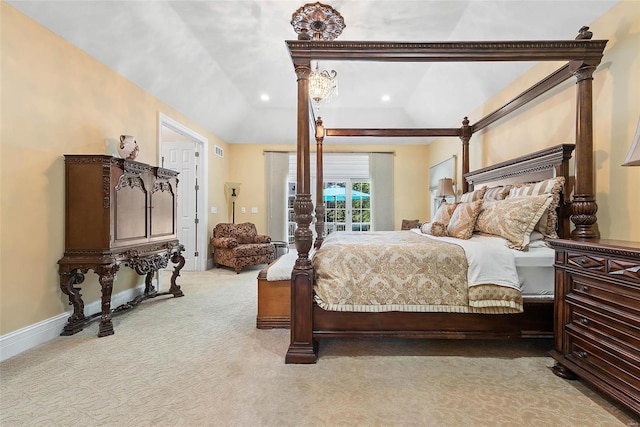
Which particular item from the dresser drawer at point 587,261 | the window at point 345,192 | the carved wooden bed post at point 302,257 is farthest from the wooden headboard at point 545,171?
the window at point 345,192

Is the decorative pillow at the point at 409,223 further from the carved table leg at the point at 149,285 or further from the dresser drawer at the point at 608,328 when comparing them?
the carved table leg at the point at 149,285

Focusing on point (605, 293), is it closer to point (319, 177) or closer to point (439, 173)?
point (319, 177)

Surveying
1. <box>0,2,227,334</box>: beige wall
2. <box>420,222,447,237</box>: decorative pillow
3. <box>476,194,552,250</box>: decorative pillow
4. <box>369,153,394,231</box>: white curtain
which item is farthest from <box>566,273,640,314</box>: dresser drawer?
<box>369,153,394,231</box>: white curtain

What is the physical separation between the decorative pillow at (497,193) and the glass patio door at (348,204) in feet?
12.1

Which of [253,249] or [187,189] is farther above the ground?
[187,189]

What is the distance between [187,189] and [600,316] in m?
5.66

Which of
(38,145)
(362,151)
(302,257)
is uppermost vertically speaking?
(362,151)

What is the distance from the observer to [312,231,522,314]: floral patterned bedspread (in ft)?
7.03

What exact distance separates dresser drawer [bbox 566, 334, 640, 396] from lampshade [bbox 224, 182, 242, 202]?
5845 millimetres

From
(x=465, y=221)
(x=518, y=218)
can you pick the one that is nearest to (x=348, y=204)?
(x=465, y=221)

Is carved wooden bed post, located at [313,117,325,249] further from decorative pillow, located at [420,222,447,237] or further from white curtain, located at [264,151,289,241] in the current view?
white curtain, located at [264,151,289,241]

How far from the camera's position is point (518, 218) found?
235 centimetres

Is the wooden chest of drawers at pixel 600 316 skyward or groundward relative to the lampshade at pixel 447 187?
groundward

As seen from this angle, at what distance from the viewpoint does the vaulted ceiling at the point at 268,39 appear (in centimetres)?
272
